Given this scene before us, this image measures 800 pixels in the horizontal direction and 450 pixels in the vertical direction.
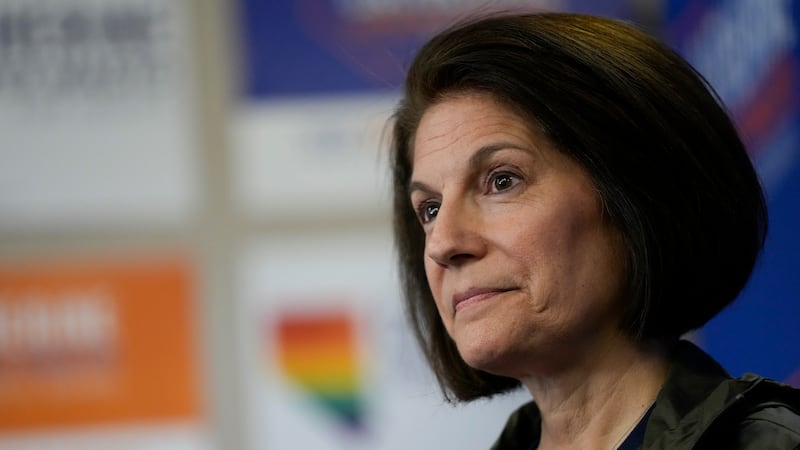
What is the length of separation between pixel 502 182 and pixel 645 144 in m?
0.16

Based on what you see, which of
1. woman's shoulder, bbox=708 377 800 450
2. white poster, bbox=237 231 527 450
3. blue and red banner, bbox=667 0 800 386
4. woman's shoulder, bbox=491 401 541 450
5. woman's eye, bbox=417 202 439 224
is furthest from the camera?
white poster, bbox=237 231 527 450

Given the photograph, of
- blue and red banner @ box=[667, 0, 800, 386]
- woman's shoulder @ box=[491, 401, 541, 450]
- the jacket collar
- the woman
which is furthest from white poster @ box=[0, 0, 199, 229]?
the jacket collar

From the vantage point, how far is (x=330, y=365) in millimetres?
4031

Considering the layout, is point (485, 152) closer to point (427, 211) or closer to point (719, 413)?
point (427, 211)

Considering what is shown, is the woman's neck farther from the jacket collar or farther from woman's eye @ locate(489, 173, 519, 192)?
woman's eye @ locate(489, 173, 519, 192)

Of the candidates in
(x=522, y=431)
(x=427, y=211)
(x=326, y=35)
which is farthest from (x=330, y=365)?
(x=427, y=211)

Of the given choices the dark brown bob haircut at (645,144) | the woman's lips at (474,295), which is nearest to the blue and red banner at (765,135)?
the dark brown bob haircut at (645,144)

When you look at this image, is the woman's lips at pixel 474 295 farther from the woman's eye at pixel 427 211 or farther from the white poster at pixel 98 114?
the white poster at pixel 98 114

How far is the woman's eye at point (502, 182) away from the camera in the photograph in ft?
4.77

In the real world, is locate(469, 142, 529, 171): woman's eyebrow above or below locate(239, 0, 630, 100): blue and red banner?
above

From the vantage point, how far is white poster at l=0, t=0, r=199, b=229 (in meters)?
4.07

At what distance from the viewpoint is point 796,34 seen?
1.77m

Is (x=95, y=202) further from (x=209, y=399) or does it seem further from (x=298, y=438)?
(x=298, y=438)

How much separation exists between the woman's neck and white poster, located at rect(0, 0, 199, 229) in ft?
9.02
